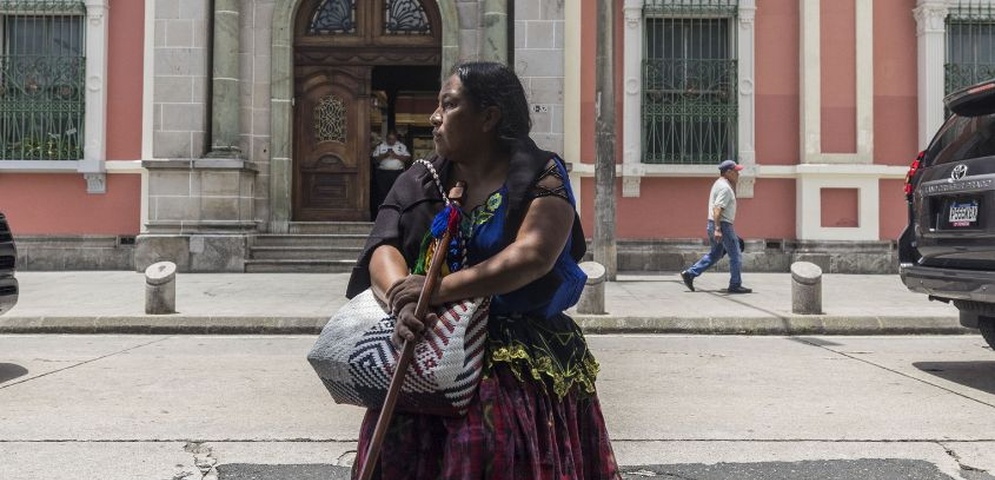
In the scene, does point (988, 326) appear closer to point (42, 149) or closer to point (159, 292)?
point (159, 292)

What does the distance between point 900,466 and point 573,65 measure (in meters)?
11.1

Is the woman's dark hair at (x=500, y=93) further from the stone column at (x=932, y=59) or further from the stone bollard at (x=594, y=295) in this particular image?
the stone column at (x=932, y=59)

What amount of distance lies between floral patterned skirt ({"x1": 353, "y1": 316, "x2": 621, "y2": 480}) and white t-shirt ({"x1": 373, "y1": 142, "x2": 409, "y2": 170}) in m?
12.8

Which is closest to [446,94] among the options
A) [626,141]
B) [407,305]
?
[407,305]

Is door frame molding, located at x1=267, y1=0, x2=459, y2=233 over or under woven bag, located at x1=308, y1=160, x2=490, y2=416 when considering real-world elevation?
over

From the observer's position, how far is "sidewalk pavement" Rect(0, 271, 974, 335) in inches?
344

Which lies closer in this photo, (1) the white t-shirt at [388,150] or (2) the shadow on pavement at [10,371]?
(2) the shadow on pavement at [10,371]

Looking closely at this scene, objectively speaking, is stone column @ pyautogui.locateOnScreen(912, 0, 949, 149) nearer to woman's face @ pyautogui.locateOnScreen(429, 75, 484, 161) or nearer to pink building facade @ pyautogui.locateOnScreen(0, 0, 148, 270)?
pink building facade @ pyautogui.locateOnScreen(0, 0, 148, 270)

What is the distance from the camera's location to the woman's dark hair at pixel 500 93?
7.63ft

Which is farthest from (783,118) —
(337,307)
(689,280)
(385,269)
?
(385,269)

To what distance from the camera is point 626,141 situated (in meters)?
14.4

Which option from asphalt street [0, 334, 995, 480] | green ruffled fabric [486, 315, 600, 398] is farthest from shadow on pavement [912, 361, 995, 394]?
green ruffled fabric [486, 315, 600, 398]

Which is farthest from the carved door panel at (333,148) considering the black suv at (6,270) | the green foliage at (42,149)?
the black suv at (6,270)

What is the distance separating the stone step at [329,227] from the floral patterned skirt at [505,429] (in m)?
12.6
